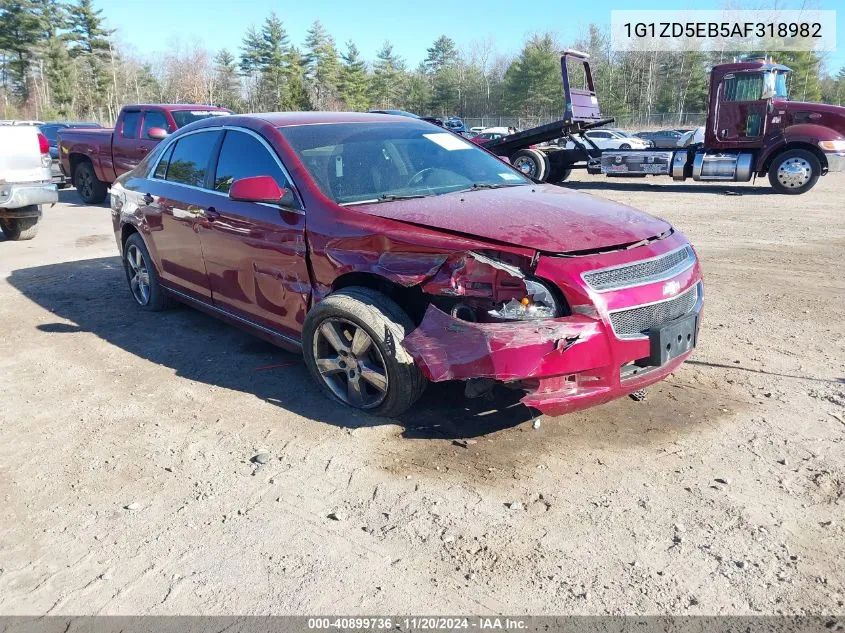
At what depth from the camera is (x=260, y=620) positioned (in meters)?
2.47

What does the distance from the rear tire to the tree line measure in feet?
165

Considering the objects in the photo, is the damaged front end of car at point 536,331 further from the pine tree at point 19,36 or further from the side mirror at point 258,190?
the pine tree at point 19,36

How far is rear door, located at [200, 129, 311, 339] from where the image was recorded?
429 centimetres

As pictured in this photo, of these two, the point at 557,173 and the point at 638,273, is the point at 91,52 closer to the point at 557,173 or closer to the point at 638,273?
the point at 557,173

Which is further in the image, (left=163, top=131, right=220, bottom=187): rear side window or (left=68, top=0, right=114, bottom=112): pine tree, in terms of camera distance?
(left=68, top=0, right=114, bottom=112): pine tree

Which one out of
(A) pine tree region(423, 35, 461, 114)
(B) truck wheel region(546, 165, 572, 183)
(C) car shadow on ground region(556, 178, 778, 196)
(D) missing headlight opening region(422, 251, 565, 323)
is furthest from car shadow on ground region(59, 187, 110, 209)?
(A) pine tree region(423, 35, 461, 114)

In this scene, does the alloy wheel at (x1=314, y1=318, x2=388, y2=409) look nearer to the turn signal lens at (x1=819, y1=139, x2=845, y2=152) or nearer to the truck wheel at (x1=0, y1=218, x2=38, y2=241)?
the truck wheel at (x1=0, y1=218, x2=38, y2=241)

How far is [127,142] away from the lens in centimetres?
1323

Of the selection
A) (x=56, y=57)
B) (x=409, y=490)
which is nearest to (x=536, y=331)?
(x=409, y=490)

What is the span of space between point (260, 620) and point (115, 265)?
278 inches

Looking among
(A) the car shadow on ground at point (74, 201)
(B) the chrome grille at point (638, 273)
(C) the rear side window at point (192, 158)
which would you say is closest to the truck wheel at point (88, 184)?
(A) the car shadow on ground at point (74, 201)

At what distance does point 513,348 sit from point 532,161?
15.1 m

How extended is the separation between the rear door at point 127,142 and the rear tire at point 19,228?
3137 mm

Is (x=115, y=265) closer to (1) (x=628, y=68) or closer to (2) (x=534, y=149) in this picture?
(2) (x=534, y=149)
